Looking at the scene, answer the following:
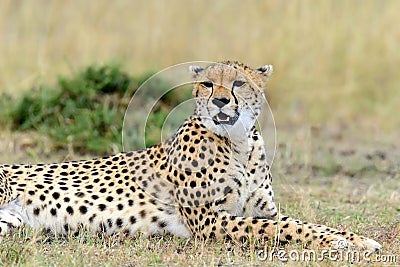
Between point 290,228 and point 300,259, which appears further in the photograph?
point 290,228

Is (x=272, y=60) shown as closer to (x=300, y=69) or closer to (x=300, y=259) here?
(x=300, y=69)

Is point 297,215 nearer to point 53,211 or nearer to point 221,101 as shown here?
point 221,101

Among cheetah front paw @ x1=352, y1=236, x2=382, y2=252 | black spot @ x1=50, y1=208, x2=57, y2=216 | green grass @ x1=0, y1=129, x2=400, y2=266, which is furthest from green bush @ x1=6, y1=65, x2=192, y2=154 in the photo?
cheetah front paw @ x1=352, y1=236, x2=382, y2=252

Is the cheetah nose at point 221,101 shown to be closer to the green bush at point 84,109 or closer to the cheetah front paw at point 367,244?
the cheetah front paw at point 367,244

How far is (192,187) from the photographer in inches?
188

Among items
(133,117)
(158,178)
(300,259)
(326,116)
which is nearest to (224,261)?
(300,259)

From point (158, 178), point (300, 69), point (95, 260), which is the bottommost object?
point (95, 260)

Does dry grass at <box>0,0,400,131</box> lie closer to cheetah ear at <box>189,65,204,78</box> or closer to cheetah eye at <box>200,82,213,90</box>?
cheetah ear at <box>189,65,204,78</box>

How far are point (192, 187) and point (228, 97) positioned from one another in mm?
604

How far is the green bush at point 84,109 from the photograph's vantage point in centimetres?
738

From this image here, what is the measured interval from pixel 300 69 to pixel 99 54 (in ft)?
8.08

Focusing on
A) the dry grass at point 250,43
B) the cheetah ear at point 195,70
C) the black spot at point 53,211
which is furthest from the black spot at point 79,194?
the dry grass at point 250,43

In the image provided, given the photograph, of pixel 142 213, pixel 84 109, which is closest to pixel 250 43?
pixel 84 109

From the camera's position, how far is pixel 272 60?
9664mm
